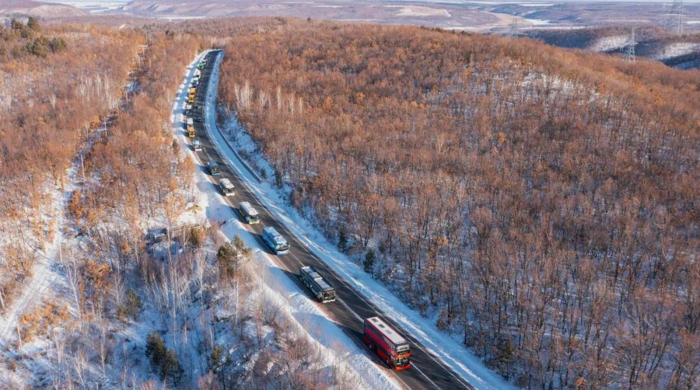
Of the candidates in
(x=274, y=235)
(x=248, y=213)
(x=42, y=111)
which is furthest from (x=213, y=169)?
(x=42, y=111)

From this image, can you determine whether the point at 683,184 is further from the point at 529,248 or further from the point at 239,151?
the point at 239,151

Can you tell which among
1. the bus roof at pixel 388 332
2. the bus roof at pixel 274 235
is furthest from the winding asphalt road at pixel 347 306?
the bus roof at pixel 388 332

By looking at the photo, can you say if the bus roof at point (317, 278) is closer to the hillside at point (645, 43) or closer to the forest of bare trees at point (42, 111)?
the forest of bare trees at point (42, 111)

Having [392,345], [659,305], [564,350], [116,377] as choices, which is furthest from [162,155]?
[659,305]

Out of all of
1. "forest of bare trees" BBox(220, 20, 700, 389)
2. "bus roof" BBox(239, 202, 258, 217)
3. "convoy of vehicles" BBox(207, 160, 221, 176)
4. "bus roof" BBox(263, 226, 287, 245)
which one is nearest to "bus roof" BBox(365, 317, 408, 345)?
"forest of bare trees" BBox(220, 20, 700, 389)

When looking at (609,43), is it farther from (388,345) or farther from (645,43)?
(388,345)

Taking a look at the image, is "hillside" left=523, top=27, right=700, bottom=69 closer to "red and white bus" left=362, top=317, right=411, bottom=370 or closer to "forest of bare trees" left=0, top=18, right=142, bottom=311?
"red and white bus" left=362, top=317, right=411, bottom=370
